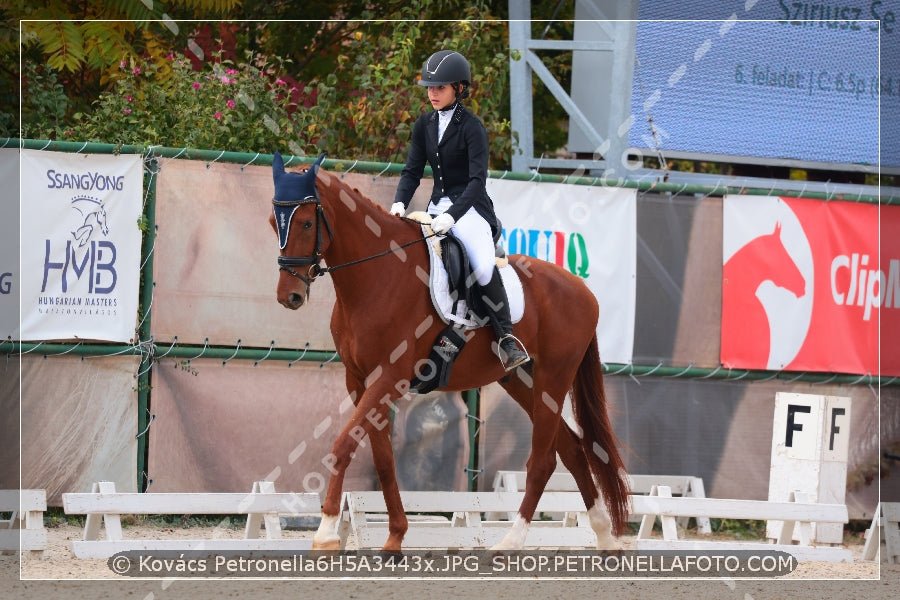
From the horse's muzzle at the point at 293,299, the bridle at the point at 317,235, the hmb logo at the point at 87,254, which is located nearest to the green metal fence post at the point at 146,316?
the hmb logo at the point at 87,254

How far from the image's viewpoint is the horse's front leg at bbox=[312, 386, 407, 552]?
6.63m

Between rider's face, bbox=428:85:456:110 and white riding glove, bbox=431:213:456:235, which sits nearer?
white riding glove, bbox=431:213:456:235

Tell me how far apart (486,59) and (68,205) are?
4.78m

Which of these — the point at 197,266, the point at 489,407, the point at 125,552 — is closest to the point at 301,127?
the point at 197,266

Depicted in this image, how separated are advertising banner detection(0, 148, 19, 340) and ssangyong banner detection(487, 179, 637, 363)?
12.0 feet

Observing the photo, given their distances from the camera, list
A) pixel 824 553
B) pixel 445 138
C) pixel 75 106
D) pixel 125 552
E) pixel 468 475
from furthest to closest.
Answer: pixel 75 106 < pixel 468 475 < pixel 824 553 < pixel 445 138 < pixel 125 552

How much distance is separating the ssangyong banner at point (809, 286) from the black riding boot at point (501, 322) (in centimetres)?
341

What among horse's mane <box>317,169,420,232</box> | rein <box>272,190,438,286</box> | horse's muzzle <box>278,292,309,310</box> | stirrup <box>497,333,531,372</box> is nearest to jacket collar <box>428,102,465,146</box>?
horse's mane <box>317,169,420,232</box>

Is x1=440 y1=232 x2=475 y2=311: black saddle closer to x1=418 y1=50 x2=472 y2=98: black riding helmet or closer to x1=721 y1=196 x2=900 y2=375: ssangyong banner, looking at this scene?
x1=418 y1=50 x2=472 y2=98: black riding helmet

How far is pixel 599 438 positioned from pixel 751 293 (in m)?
2.94

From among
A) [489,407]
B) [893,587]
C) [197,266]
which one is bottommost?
[893,587]

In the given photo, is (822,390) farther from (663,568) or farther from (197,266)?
(197,266)

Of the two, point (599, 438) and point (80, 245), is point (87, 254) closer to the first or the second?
point (80, 245)

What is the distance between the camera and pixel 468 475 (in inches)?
372
